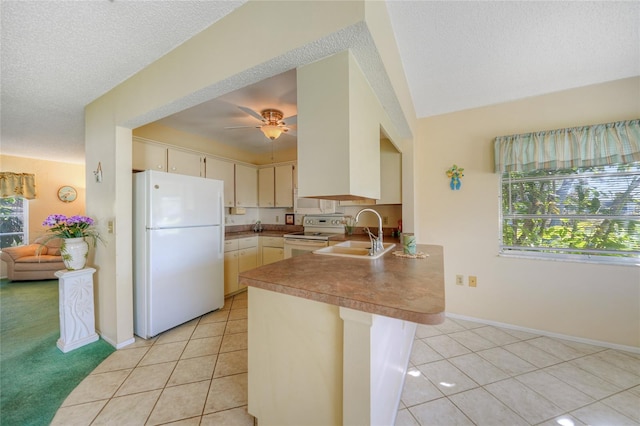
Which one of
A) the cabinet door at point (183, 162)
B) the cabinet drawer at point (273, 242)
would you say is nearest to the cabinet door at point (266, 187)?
the cabinet drawer at point (273, 242)

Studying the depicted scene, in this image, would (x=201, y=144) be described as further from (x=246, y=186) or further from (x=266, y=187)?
(x=266, y=187)

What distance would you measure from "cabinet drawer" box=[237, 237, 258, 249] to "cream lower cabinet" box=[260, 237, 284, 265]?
100 mm

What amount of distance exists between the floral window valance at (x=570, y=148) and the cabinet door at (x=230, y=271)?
3483 mm

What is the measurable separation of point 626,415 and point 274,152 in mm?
4729

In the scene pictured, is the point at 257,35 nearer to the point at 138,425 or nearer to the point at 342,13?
the point at 342,13

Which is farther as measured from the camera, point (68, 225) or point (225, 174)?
point (225, 174)

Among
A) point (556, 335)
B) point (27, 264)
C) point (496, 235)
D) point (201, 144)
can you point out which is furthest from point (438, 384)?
point (27, 264)

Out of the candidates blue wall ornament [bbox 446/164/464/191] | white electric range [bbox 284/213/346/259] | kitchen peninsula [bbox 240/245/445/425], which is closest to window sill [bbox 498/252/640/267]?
blue wall ornament [bbox 446/164/464/191]

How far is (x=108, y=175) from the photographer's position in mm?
2184

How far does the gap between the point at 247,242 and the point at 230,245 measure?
327 mm

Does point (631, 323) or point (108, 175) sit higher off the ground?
point (108, 175)

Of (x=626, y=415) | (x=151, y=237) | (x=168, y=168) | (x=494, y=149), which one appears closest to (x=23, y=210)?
(x=168, y=168)

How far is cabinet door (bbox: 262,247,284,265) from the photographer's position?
11.9 ft

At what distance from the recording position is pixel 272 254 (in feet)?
12.1
